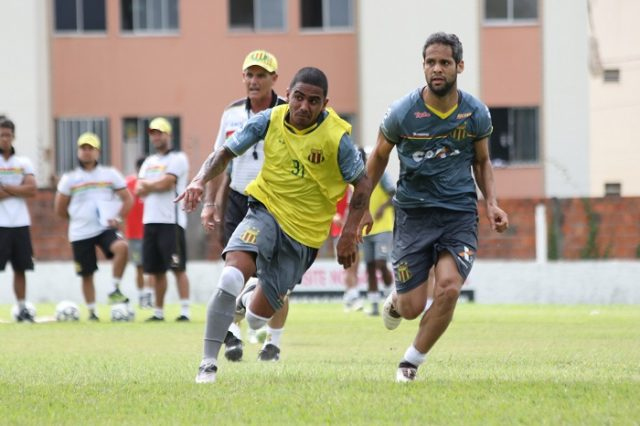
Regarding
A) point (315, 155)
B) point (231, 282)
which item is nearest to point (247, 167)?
point (315, 155)

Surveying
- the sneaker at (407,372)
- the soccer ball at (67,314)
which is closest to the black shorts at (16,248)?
the soccer ball at (67,314)

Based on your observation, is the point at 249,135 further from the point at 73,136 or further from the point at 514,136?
the point at 514,136

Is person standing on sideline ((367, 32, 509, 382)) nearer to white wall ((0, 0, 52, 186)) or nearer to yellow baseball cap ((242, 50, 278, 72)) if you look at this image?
yellow baseball cap ((242, 50, 278, 72))

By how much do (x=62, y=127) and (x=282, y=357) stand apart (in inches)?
936

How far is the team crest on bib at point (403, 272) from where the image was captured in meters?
10.1

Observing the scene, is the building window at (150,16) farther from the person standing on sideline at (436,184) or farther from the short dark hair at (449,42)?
the short dark hair at (449,42)

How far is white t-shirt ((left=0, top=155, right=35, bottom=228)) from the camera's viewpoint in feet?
62.1

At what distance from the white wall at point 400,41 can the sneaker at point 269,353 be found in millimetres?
22706

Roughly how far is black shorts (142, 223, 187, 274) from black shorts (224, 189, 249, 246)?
253 inches

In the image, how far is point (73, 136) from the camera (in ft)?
118

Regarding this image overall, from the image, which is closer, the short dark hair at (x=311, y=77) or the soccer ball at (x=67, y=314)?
the short dark hair at (x=311, y=77)

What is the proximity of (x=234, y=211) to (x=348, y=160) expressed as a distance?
2.80 meters

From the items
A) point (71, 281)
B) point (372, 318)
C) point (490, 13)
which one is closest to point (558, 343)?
point (372, 318)

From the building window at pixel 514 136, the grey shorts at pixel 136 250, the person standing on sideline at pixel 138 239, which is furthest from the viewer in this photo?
the building window at pixel 514 136
